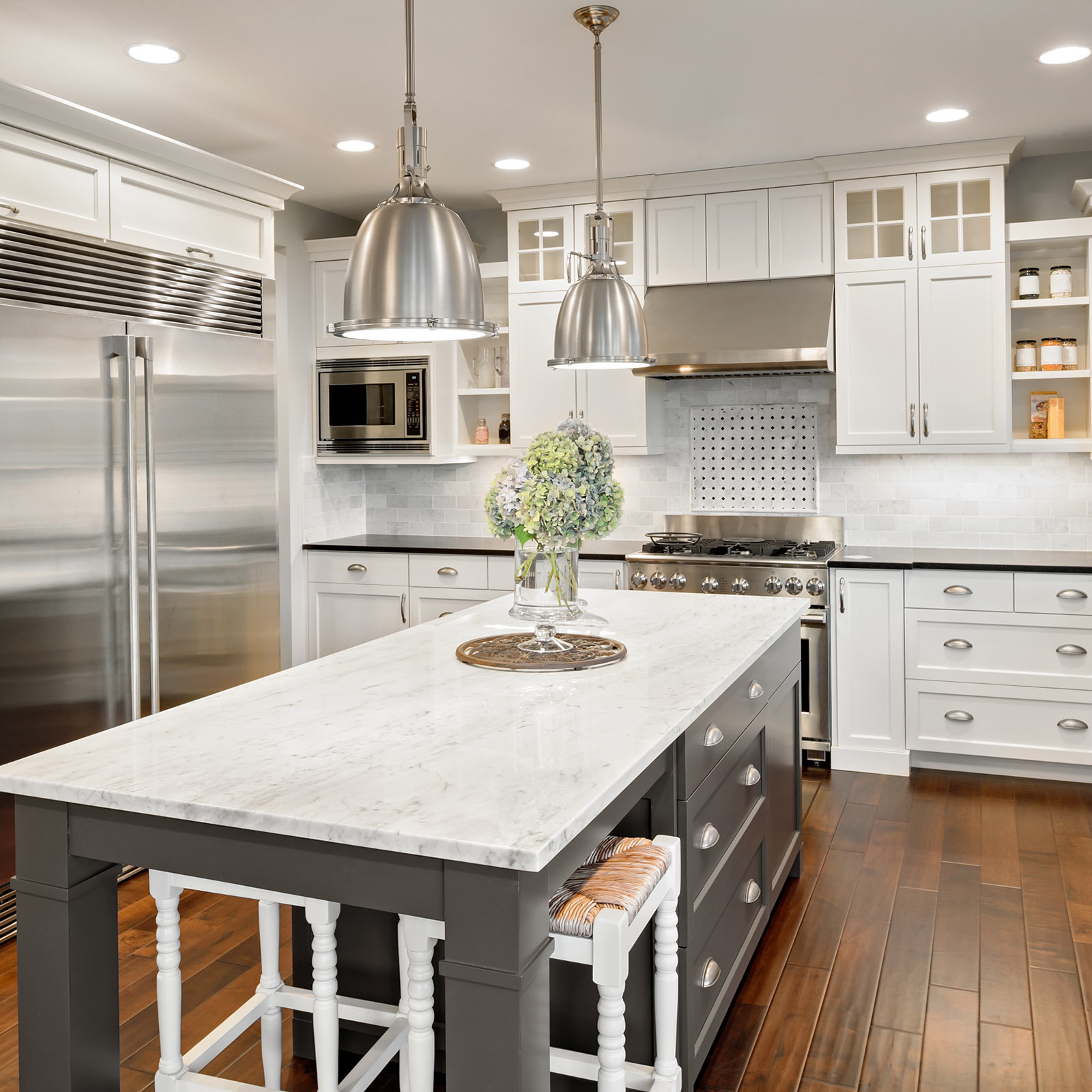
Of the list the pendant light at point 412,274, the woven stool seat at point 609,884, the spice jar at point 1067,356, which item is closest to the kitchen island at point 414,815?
the woven stool seat at point 609,884

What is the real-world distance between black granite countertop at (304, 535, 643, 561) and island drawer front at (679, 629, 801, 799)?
191cm

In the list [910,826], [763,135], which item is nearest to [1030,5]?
[763,135]

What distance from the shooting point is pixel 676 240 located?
489 cm

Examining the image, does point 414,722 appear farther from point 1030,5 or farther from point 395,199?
point 1030,5

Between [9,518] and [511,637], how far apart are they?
4.92ft

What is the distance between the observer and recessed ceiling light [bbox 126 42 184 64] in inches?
128

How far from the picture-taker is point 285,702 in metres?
2.06

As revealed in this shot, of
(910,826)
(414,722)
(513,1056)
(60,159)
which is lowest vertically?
(910,826)

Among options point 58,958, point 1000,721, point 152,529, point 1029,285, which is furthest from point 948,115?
point 58,958

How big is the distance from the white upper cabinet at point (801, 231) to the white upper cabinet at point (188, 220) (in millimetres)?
2248

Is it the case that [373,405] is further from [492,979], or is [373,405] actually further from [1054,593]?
[492,979]

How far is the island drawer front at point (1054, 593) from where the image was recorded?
13.5 feet

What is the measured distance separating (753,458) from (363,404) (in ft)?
6.72

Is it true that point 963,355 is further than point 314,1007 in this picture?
Yes
